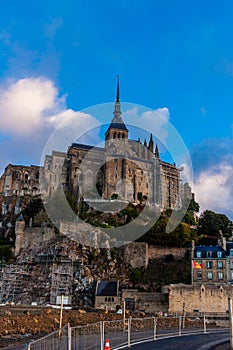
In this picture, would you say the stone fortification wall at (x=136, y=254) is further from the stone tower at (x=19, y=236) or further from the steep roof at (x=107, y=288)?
the stone tower at (x=19, y=236)

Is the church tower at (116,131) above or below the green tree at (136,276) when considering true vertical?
above

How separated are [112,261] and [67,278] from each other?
610 cm

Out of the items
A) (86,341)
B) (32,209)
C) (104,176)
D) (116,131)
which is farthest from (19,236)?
(116,131)

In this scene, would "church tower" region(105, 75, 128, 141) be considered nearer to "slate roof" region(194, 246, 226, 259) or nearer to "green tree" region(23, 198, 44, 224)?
"green tree" region(23, 198, 44, 224)

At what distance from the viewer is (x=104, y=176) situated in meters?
78.5

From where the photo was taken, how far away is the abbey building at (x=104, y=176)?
77.5 meters

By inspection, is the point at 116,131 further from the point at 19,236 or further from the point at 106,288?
the point at 106,288

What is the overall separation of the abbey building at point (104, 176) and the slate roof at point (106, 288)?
98.5ft

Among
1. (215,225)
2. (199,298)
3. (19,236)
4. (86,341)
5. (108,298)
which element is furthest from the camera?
(215,225)

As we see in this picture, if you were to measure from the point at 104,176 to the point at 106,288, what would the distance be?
37.5 metres

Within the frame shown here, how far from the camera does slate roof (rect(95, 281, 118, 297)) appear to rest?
1652 inches

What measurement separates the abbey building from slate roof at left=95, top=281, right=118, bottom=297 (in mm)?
30017

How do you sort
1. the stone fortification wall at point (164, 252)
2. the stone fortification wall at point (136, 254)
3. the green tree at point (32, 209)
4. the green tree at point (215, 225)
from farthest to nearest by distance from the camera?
the green tree at point (215, 225) → the green tree at point (32, 209) → the stone fortification wall at point (164, 252) → the stone fortification wall at point (136, 254)

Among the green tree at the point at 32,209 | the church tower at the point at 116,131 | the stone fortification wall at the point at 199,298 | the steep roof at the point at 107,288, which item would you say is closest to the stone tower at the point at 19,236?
the green tree at the point at 32,209
